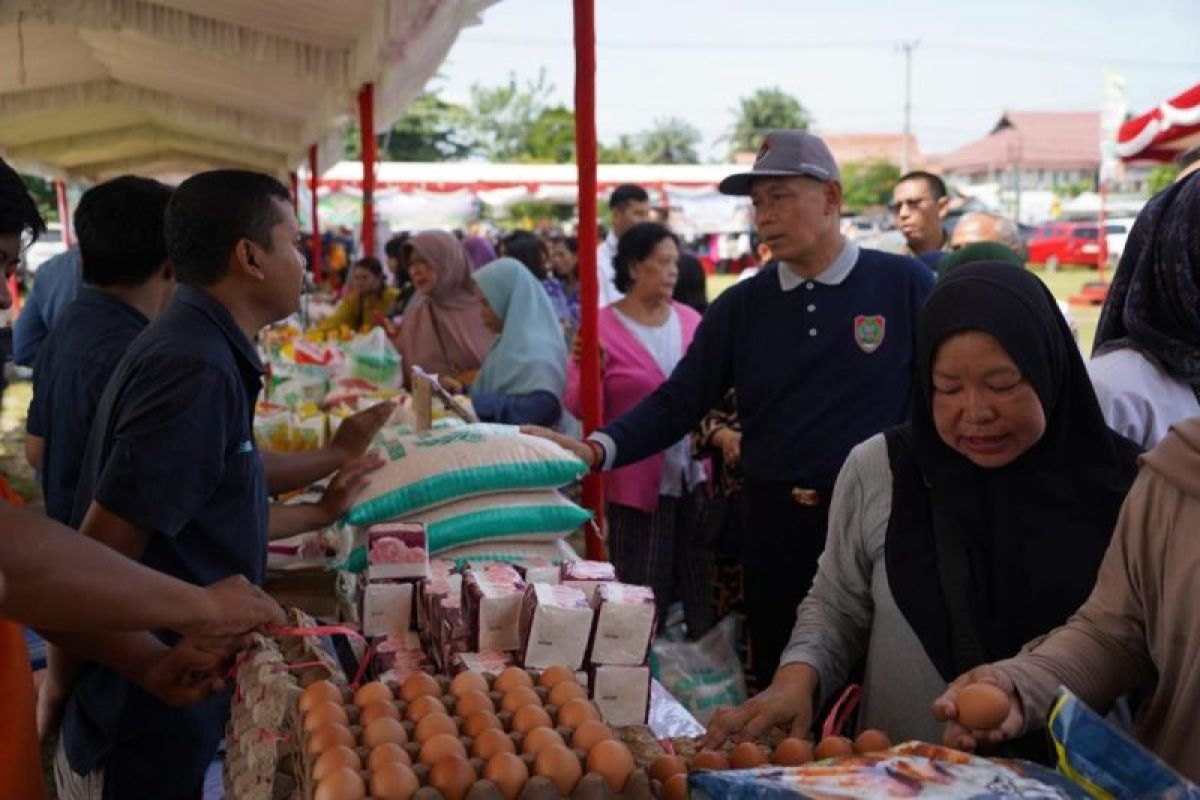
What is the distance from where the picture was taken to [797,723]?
1.99 m

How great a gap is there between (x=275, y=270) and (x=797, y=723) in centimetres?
131

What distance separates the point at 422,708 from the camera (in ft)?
4.99

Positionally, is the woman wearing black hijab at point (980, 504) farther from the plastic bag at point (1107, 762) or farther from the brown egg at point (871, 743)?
the plastic bag at point (1107, 762)

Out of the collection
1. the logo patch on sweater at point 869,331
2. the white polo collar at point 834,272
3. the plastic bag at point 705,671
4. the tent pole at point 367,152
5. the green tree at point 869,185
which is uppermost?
the green tree at point 869,185

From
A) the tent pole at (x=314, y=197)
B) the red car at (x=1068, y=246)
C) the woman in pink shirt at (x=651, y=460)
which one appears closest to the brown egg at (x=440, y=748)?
the woman in pink shirt at (x=651, y=460)

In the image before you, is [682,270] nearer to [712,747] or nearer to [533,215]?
[712,747]

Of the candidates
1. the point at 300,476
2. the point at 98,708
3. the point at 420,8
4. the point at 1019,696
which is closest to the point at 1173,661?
the point at 1019,696

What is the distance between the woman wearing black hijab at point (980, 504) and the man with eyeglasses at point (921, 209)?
4.38 meters

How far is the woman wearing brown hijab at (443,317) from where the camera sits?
6246mm

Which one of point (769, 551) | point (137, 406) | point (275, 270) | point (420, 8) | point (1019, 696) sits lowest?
point (769, 551)

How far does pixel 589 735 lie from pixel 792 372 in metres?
2.17

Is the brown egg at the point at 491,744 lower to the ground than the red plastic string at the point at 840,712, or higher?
higher

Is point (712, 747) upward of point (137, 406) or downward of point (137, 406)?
downward

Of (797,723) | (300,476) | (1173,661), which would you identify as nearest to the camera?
(1173,661)
